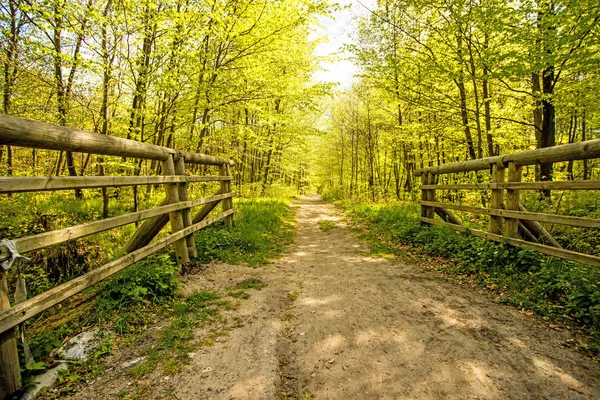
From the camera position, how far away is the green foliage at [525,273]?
121 inches

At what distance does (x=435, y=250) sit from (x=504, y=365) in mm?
3663

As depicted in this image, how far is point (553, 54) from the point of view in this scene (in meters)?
5.58

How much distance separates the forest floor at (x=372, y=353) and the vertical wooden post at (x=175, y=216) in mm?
659

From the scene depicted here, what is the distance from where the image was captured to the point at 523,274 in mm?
3984

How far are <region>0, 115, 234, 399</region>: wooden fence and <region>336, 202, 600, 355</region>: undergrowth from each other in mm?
4455

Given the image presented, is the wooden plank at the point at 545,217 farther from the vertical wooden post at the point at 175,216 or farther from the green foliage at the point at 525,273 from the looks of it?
the vertical wooden post at the point at 175,216

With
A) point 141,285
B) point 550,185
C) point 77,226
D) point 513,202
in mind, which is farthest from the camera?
point 513,202

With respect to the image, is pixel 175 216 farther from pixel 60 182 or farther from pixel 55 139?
pixel 55 139

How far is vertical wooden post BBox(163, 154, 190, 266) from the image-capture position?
15.0 ft

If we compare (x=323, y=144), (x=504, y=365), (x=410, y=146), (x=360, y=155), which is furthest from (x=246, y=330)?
(x=323, y=144)

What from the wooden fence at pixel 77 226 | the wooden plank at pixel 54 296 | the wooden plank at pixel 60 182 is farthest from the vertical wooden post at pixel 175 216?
the wooden plank at pixel 54 296

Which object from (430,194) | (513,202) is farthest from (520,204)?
(430,194)

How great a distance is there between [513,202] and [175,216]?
568 centimetres

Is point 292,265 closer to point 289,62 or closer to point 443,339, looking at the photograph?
point 443,339
